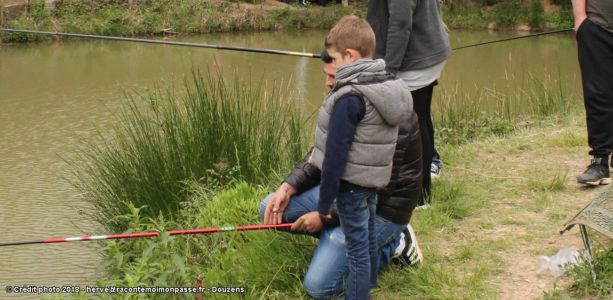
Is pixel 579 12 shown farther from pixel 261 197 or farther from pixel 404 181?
pixel 261 197

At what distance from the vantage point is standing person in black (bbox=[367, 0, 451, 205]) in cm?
310

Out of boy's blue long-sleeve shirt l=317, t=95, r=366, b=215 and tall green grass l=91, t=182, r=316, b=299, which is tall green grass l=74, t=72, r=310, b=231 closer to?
tall green grass l=91, t=182, r=316, b=299

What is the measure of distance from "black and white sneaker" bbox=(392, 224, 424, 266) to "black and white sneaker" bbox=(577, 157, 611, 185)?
1.17 metres

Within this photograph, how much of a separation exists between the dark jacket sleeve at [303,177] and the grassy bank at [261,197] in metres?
0.23

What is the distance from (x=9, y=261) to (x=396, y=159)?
→ 2.40 meters

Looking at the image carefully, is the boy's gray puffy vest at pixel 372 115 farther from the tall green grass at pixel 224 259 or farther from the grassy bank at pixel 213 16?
A: the grassy bank at pixel 213 16

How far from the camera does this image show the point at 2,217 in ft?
15.2

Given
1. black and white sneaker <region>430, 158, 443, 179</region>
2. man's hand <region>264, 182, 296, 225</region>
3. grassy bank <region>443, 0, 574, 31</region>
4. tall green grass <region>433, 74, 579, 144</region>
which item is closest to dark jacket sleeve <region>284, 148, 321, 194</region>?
man's hand <region>264, 182, 296, 225</region>

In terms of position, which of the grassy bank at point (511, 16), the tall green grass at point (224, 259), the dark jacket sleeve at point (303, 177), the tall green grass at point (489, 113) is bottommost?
the grassy bank at point (511, 16)

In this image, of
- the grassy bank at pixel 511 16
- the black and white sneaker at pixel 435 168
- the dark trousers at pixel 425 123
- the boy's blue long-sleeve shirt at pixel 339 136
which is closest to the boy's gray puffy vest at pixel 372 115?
the boy's blue long-sleeve shirt at pixel 339 136

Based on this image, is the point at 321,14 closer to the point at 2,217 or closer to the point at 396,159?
the point at 2,217

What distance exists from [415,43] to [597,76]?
92 centimetres

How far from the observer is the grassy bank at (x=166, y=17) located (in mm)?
15294

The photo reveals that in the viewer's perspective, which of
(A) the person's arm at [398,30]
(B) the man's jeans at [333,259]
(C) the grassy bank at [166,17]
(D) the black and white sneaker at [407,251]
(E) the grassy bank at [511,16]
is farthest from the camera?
(E) the grassy bank at [511,16]
